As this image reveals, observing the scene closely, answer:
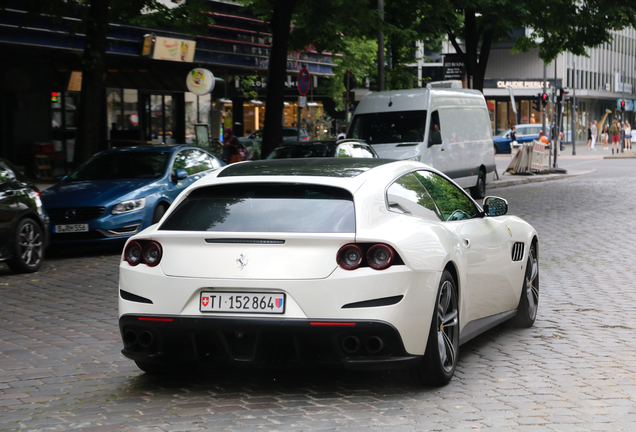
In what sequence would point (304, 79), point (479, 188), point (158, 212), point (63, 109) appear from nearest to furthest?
point (158, 212) → point (304, 79) → point (479, 188) → point (63, 109)

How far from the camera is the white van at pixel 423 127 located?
68.1ft

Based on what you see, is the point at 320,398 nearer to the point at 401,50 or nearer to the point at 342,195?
the point at 342,195

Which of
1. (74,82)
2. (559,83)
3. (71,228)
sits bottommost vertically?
(71,228)

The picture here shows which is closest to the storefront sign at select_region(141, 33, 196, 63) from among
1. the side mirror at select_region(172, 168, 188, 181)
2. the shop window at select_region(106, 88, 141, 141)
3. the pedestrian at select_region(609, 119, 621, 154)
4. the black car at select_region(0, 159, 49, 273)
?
the shop window at select_region(106, 88, 141, 141)

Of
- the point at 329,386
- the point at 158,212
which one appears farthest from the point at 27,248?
the point at 329,386

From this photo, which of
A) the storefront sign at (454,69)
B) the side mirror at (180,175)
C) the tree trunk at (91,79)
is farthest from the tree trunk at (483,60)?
the side mirror at (180,175)

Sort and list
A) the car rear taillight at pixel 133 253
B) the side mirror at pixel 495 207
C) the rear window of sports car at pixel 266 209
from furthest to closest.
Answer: the side mirror at pixel 495 207 < the car rear taillight at pixel 133 253 < the rear window of sports car at pixel 266 209

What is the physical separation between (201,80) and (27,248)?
64.9 feet

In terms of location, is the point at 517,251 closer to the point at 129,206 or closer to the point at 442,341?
the point at 442,341

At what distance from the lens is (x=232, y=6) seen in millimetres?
31516

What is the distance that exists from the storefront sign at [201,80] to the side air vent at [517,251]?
24.3 meters

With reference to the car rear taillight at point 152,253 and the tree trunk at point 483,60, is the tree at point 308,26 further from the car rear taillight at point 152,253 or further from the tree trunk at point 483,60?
the car rear taillight at point 152,253

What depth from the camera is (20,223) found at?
11312mm

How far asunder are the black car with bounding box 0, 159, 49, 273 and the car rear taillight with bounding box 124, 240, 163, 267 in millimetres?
5941
